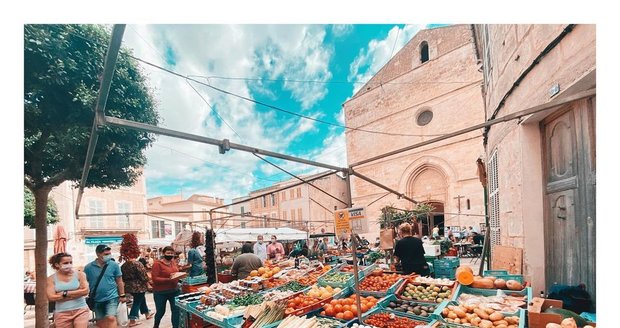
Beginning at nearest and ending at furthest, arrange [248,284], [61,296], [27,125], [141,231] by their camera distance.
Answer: [61,296]
[27,125]
[248,284]
[141,231]

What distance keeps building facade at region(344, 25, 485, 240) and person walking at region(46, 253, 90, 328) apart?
19.5 meters

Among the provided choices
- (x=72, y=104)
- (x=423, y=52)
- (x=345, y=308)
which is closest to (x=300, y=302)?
(x=345, y=308)

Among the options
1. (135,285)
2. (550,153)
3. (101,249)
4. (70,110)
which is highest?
(70,110)

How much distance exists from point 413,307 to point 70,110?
18.7ft

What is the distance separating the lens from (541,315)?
8.68 ft

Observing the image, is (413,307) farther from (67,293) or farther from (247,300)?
(67,293)

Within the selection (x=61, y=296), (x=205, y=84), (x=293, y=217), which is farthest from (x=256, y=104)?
(x=293, y=217)

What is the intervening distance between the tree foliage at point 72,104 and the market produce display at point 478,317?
559cm

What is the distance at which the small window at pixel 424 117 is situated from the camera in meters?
23.0

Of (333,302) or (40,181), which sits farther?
(40,181)
